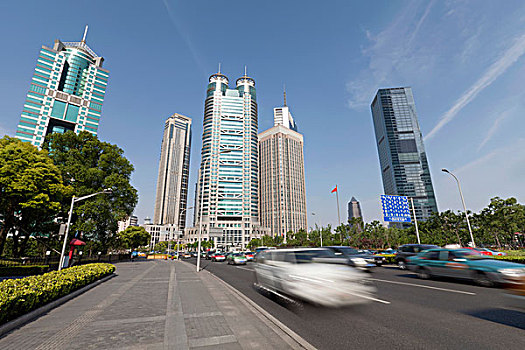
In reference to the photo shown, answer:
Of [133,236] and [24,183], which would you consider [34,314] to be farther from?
[133,236]

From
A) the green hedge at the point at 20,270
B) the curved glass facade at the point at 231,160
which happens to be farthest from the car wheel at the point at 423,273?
the curved glass facade at the point at 231,160

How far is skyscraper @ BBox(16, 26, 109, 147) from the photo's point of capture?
90125 mm

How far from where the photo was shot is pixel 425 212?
147250 mm

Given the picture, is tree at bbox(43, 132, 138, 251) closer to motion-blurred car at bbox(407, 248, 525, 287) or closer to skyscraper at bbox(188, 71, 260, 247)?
motion-blurred car at bbox(407, 248, 525, 287)

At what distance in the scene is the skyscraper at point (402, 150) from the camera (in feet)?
490

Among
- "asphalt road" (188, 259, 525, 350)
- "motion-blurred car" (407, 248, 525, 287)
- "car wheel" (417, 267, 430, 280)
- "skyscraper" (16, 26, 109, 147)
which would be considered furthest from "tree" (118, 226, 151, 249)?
"motion-blurred car" (407, 248, 525, 287)

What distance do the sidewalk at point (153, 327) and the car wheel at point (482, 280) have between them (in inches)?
410

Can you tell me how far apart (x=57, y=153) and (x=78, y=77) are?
339 ft

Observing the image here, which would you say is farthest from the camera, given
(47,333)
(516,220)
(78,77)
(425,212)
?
(425,212)

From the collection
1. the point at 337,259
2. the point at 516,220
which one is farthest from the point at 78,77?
the point at 516,220

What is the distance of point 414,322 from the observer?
5.73 metres

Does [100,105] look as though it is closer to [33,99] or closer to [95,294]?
[33,99]

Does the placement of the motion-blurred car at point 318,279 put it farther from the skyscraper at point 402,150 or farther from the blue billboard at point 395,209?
the skyscraper at point 402,150

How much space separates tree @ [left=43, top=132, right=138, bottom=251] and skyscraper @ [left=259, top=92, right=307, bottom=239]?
118 metres
